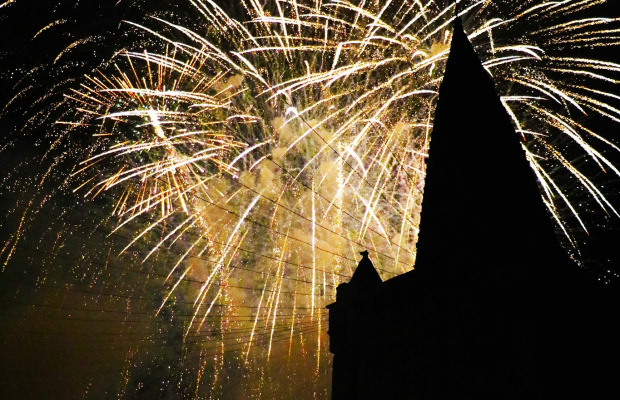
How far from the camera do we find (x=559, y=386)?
7719 mm

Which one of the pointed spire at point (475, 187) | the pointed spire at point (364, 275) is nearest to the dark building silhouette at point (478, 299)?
the pointed spire at point (475, 187)

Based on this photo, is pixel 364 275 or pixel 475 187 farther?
pixel 364 275

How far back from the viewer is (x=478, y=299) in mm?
8977

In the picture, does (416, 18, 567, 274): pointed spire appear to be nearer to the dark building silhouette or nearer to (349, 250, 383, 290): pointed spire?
the dark building silhouette

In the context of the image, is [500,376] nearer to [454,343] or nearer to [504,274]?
[454,343]

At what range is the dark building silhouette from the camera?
8.27m

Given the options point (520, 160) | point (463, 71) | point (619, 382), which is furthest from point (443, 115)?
point (619, 382)

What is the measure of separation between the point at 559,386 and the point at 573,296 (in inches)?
95.3

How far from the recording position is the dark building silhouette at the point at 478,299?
8.27 m

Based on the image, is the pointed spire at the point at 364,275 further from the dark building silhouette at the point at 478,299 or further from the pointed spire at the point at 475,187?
the pointed spire at the point at 475,187

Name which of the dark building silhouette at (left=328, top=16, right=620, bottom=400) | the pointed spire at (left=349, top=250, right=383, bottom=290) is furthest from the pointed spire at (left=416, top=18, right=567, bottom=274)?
the pointed spire at (left=349, top=250, right=383, bottom=290)

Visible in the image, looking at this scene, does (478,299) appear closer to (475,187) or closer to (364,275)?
(475,187)

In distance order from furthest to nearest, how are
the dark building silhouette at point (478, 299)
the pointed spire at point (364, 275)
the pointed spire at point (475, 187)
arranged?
the pointed spire at point (364, 275), the pointed spire at point (475, 187), the dark building silhouette at point (478, 299)

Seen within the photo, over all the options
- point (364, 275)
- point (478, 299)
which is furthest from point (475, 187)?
point (364, 275)
